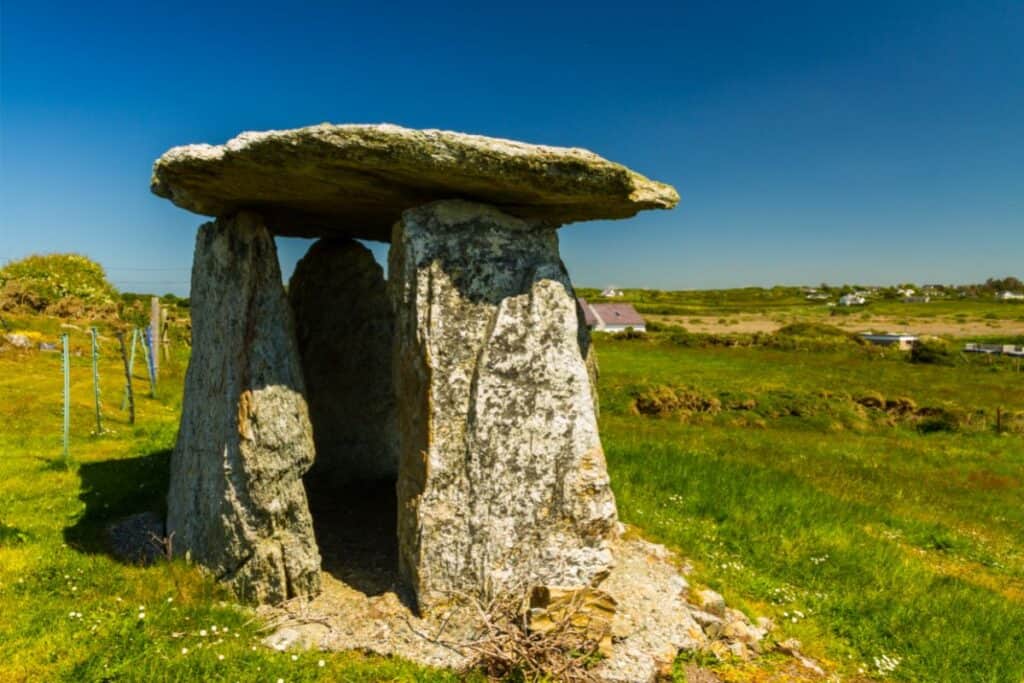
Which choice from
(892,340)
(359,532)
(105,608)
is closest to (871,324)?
(892,340)

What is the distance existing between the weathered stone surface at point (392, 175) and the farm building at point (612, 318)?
214ft

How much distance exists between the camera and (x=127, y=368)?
1549 cm

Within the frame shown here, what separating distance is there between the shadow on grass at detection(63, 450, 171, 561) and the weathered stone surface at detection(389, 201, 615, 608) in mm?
3814

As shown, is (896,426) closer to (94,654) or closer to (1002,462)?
(1002,462)

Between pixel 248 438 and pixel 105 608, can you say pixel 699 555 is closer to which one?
pixel 248 438

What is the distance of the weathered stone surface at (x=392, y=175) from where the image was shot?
5922 millimetres

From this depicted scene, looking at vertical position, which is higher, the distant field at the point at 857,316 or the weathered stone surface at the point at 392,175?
the weathered stone surface at the point at 392,175

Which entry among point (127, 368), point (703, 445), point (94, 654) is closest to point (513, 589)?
point (94, 654)

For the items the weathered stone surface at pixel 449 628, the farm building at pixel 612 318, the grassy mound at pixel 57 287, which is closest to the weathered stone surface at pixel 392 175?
the weathered stone surface at pixel 449 628

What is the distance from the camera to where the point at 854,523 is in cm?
1032

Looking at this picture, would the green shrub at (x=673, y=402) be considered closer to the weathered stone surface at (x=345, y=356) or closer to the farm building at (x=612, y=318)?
the weathered stone surface at (x=345, y=356)

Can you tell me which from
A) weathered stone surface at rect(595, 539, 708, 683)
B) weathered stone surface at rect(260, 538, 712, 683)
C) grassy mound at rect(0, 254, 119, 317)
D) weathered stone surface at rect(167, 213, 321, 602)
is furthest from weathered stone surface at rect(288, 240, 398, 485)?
grassy mound at rect(0, 254, 119, 317)

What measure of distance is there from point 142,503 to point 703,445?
15166 millimetres

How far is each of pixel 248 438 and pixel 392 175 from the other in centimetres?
297
